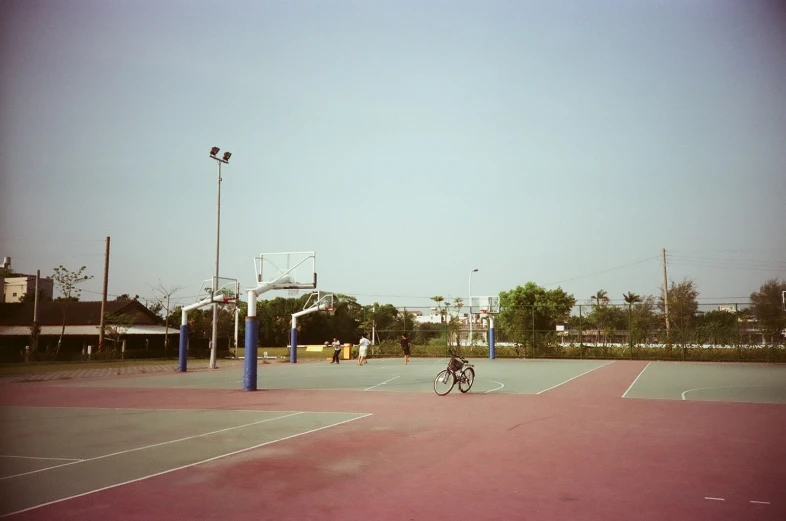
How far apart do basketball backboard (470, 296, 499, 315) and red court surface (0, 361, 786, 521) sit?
32992mm

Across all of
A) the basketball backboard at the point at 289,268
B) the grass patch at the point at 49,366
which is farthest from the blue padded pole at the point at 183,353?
the grass patch at the point at 49,366

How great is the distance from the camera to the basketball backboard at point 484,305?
45812mm

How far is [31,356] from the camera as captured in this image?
36844 mm

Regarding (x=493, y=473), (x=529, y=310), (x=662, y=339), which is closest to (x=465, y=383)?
(x=493, y=473)

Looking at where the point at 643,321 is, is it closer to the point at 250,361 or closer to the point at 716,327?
the point at 716,327

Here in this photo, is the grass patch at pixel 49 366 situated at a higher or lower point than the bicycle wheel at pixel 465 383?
lower

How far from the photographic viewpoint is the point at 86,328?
47.0 meters

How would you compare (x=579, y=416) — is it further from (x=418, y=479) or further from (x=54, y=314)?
(x=54, y=314)

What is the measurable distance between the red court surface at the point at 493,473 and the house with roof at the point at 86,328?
36.5 m

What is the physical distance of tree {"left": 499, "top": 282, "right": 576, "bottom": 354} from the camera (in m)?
41.1

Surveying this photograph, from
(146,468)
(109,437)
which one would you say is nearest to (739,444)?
(146,468)

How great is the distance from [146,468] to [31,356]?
35.2m

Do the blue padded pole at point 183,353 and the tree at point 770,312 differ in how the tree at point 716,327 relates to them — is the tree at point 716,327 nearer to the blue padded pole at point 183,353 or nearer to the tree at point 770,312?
the tree at point 770,312

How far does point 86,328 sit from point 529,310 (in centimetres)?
3524
